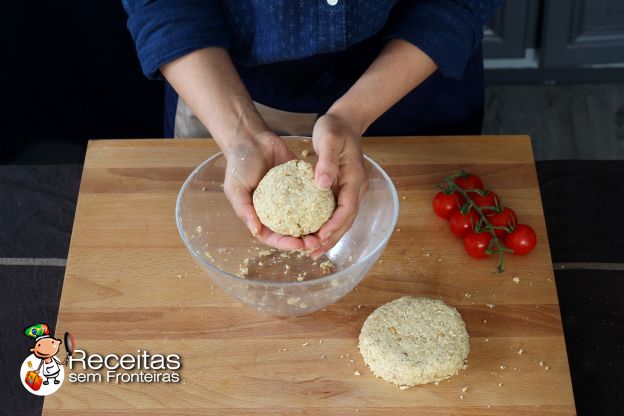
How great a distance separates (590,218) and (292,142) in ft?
2.35

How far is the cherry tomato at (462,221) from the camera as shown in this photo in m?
1.33

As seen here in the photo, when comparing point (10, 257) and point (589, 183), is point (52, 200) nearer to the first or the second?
point (10, 257)

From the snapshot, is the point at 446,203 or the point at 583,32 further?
the point at 583,32

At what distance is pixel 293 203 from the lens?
1.17 meters

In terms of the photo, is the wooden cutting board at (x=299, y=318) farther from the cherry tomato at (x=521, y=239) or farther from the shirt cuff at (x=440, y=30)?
the shirt cuff at (x=440, y=30)

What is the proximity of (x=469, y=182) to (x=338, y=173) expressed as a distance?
32 centimetres

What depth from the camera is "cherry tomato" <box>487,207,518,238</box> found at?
1340 millimetres

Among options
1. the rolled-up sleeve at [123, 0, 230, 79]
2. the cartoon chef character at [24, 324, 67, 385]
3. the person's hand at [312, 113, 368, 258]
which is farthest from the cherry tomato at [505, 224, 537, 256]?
the cartoon chef character at [24, 324, 67, 385]

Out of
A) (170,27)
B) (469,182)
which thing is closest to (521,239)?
(469,182)

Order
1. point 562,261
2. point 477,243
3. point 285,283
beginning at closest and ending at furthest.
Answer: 1. point 285,283
2. point 477,243
3. point 562,261

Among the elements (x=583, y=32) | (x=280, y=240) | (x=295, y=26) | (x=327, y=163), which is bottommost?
(x=583, y=32)

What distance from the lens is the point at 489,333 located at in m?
1.22

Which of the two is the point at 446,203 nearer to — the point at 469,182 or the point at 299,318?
the point at 469,182

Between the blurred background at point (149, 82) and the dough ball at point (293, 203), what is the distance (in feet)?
3.60
